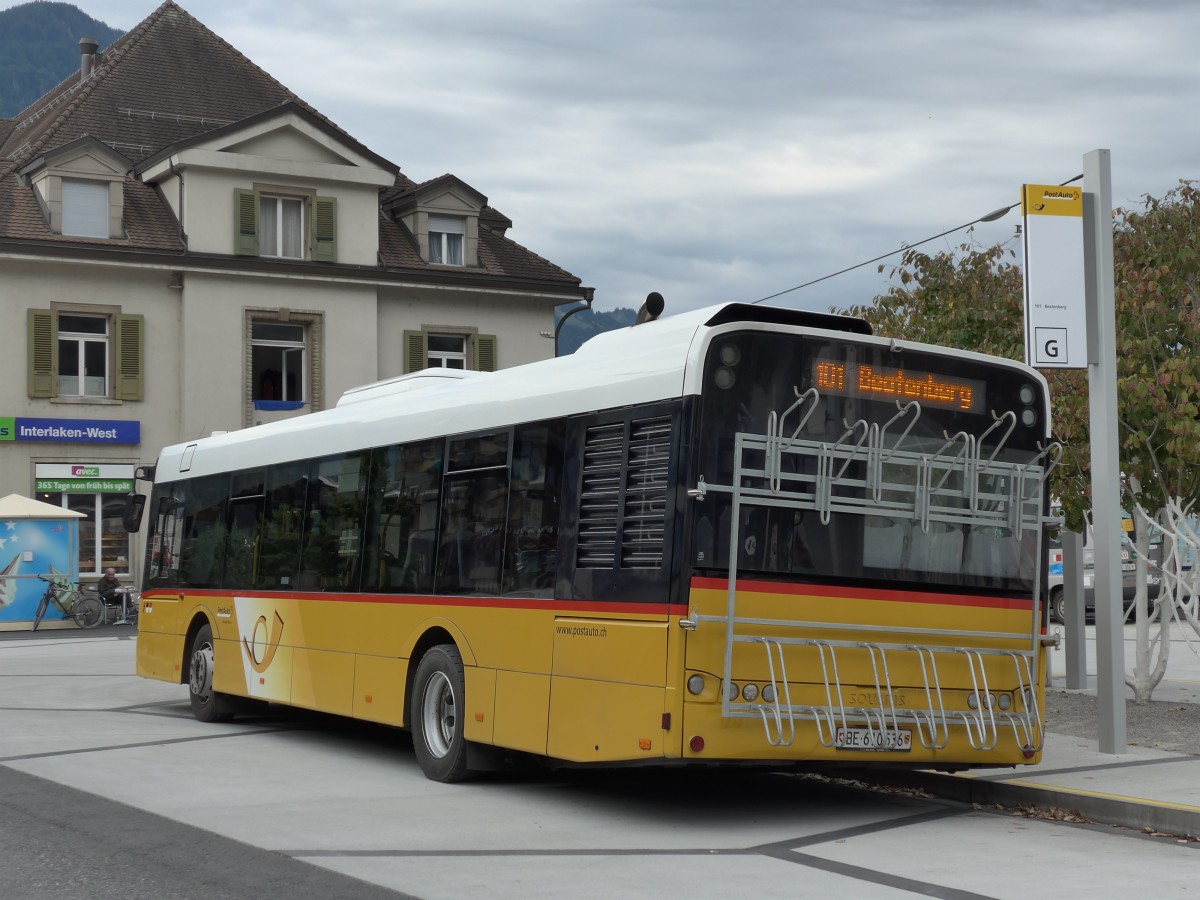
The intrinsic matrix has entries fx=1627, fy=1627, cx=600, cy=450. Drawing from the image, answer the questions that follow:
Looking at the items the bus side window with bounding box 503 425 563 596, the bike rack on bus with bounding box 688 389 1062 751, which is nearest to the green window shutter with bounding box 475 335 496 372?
the bus side window with bounding box 503 425 563 596

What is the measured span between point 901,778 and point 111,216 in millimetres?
32108

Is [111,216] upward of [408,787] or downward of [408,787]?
upward

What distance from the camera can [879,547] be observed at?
9672 millimetres

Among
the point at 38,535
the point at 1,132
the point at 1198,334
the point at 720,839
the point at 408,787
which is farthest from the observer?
the point at 1,132

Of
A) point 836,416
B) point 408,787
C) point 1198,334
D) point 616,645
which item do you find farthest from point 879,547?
point 1198,334

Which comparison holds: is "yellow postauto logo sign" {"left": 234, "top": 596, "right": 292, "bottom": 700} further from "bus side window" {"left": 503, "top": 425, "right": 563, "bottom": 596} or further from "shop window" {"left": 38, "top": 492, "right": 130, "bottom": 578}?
"shop window" {"left": 38, "top": 492, "right": 130, "bottom": 578}

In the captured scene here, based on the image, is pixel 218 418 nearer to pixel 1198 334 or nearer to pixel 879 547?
pixel 1198 334

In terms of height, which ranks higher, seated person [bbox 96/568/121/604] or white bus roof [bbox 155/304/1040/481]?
white bus roof [bbox 155/304/1040/481]

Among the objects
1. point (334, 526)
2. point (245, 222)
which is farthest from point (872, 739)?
point (245, 222)

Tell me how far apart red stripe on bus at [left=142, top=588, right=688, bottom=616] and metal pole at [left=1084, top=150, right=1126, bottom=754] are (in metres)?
4.16

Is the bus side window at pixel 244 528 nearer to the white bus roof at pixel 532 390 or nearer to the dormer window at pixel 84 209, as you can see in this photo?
the white bus roof at pixel 532 390

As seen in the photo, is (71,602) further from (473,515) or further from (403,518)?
(473,515)

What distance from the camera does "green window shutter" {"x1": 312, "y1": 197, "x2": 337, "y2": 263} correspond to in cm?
4131

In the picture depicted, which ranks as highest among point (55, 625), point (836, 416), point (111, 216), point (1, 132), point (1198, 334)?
point (1, 132)
